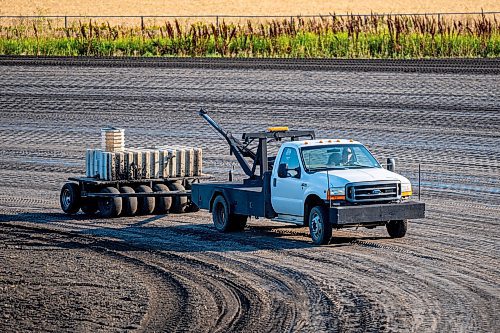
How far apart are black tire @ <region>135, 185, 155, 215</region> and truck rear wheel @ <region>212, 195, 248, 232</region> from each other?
7.04 feet

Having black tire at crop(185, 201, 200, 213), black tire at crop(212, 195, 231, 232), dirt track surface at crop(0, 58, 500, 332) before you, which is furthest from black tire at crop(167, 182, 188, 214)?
black tire at crop(212, 195, 231, 232)

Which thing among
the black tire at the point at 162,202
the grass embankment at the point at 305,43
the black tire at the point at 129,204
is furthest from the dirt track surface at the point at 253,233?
the grass embankment at the point at 305,43

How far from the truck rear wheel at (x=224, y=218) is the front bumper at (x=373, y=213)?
2914 millimetres

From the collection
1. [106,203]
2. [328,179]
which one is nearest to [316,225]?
[328,179]

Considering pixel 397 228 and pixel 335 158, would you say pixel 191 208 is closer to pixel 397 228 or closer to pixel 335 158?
pixel 335 158

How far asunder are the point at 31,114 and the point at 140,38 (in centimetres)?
1631

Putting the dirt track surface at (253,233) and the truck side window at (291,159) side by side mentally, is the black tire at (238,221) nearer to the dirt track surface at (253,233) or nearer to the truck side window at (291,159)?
the dirt track surface at (253,233)

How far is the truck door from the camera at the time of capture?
70.0ft

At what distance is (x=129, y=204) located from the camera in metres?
24.6

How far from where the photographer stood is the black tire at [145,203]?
24719 millimetres

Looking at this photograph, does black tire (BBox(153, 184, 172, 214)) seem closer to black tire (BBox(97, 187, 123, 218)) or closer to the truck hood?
black tire (BBox(97, 187, 123, 218))

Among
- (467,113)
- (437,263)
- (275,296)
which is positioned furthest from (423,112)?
(275,296)

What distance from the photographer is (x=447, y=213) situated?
78.5ft

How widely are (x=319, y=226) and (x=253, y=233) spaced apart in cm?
224
